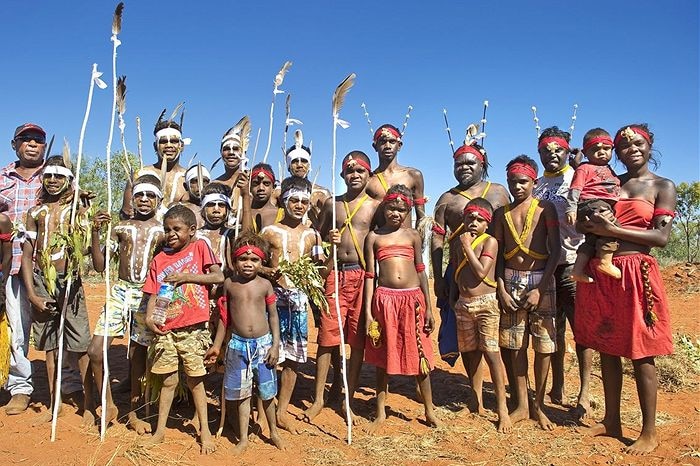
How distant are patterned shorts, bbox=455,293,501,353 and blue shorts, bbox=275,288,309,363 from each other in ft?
4.82

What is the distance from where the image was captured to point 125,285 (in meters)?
4.48

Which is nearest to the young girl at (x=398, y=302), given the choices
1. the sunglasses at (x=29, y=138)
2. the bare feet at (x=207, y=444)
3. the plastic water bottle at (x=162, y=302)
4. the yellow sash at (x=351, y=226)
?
the yellow sash at (x=351, y=226)

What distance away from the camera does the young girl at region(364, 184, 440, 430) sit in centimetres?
454

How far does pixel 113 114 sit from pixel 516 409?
444cm

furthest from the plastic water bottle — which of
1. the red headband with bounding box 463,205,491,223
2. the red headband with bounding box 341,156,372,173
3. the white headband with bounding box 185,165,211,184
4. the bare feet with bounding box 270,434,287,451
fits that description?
the red headband with bounding box 463,205,491,223

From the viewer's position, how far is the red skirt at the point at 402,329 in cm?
452

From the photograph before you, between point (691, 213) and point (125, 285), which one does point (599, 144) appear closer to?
point (125, 285)

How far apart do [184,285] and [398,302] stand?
1856 mm

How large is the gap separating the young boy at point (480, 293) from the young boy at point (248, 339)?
176 cm

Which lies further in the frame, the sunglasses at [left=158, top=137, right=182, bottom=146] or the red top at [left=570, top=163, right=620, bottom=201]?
the sunglasses at [left=158, top=137, right=182, bottom=146]

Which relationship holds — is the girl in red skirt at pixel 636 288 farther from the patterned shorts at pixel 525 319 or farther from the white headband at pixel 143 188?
the white headband at pixel 143 188

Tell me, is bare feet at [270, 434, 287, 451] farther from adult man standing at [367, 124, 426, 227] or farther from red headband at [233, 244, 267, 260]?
adult man standing at [367, 124, 426, 227]

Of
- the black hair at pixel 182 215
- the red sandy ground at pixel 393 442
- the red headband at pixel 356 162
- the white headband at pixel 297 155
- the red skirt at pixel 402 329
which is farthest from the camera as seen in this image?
the white headband at pixel 297 155

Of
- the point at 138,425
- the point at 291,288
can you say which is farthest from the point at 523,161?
the point at 138,425
